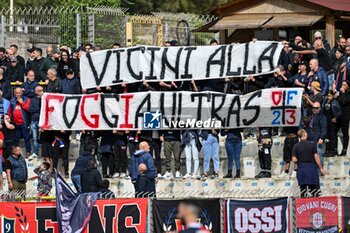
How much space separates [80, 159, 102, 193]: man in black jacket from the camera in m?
22.5

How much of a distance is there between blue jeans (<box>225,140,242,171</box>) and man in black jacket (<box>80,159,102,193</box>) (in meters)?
3.58

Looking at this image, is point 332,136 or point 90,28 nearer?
point 332,136

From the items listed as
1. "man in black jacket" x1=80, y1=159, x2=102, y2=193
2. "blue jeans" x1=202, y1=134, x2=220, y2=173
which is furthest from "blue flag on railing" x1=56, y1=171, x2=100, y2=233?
"blue jeans" x1=202, y1=134, x2=220, y2=173

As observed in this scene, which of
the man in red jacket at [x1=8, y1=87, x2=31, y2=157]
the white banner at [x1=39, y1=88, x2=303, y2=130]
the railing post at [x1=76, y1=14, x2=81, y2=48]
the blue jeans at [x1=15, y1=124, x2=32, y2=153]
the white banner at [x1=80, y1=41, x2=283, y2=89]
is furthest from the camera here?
the railing post at [x1=76, y1=14, x2=81, y2=48]

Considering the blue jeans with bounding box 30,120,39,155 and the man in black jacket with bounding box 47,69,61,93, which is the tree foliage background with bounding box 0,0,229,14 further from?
the blue jeans with bounding box 30,120,39,155

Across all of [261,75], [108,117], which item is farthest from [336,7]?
[108,117]

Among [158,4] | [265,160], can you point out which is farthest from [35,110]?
[158,4]

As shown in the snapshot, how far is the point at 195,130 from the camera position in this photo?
25.4 metres

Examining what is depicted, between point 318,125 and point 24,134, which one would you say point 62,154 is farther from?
point 318,125

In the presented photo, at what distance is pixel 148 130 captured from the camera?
2533 centimetres

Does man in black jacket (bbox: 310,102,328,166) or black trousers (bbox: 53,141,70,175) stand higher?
man in black jacket (bbox: 310,102,328,166)

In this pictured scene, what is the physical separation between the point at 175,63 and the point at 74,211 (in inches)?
206

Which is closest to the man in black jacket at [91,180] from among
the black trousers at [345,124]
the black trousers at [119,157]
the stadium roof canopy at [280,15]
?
the black trousers at [119,157]

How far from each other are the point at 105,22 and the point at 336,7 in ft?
23.9
